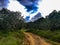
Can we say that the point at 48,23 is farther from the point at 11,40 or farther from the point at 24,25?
the point at 11,40

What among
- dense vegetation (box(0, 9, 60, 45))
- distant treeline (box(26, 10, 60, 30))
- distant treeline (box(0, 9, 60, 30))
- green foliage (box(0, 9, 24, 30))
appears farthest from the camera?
distant treeline (box(26, 10, 60, 30))

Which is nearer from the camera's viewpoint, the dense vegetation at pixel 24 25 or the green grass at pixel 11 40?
the green grass at pixel 11 40

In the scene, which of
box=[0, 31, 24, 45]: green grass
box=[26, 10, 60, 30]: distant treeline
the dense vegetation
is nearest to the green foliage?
the dense vegetation

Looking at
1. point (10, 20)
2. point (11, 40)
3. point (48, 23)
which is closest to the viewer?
point (11, 40)

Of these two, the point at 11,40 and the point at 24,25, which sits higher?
the point at 24,25

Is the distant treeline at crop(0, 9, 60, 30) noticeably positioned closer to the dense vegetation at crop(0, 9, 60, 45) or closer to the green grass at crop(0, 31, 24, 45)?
the dense vegetation at crop(0, 9, 60, 45)

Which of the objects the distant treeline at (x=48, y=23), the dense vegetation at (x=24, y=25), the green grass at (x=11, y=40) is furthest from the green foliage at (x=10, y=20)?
the green grass at (x=11, y=40)

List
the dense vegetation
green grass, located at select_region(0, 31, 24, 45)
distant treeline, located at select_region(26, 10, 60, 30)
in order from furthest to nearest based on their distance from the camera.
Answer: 1. distant treeline, located at select_region(26, 10, 60, 30)
2. the dense vegetation
3. green grass, located at select_region(0, 31, 24, 45)

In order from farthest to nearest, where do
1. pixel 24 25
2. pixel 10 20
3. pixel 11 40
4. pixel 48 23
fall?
1. pixel 24 25
2. pixel 48 23
3. pixel 10 20
4. pixel 11 40

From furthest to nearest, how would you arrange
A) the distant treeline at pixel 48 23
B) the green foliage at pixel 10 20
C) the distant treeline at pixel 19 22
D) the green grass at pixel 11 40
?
the distant treeline at pixel 48 23
the distant treeline at pixel 19 22
the green foliage at pixel 10 20
the green grass at pixel 11 40

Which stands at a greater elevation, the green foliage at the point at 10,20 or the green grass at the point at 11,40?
the green foliage at the point at 10,20

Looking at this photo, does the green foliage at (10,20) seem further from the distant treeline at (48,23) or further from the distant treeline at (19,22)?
the distant treeline at (48,23)

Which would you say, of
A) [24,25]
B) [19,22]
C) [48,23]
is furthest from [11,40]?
[48,23]

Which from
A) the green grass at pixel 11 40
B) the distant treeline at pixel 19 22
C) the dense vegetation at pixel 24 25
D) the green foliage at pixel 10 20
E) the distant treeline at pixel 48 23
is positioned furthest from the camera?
the distant treeline at pixel 48 23
